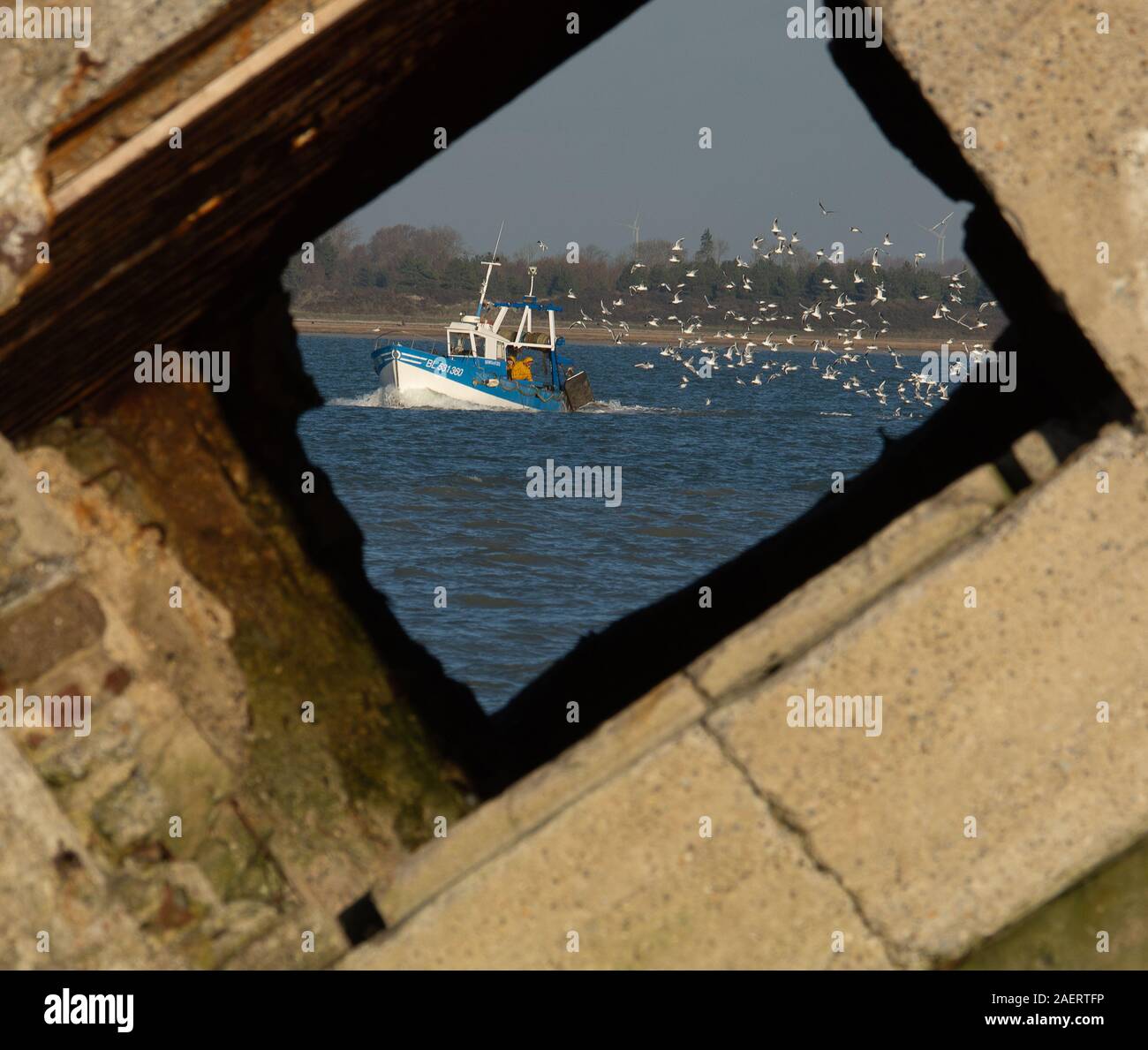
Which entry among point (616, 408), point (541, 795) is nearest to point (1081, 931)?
point (541, 795)

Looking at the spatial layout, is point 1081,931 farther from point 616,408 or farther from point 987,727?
point 616,408

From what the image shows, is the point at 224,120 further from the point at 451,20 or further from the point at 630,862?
the point at 630,862

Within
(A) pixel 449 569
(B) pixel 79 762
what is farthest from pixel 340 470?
(B) pixel 79 762

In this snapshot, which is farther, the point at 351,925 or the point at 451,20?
the point at 351,925

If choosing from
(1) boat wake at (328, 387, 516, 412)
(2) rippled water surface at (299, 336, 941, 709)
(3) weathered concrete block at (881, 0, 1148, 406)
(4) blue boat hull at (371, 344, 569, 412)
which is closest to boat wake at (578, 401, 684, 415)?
(2) rippled water surface at (299, 336, 941, 709)

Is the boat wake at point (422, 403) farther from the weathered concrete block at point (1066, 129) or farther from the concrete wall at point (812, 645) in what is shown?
the weathered concrete block at point (1066, 129)

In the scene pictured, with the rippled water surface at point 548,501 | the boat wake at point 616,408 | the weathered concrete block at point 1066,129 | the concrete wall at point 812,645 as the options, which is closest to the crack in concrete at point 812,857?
the concrete wall at point 812,645
